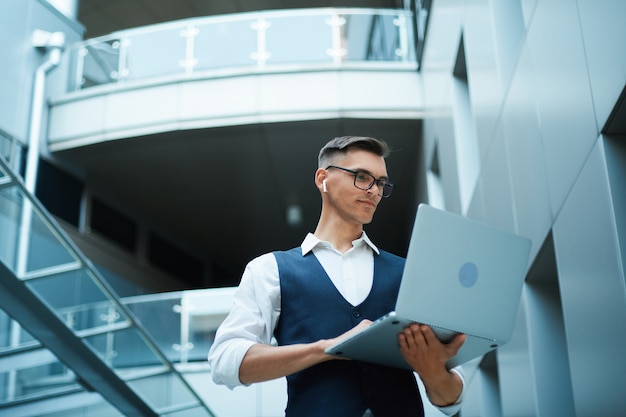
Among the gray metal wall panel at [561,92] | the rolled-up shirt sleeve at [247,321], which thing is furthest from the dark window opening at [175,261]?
the rolled-up shirt sleeve at [247,321]

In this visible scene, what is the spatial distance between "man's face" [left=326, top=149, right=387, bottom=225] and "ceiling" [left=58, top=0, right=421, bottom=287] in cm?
826

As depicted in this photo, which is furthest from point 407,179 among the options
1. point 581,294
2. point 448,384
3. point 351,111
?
point 448,384

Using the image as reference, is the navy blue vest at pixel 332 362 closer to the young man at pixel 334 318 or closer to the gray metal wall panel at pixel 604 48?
the young man at pixel 334 318

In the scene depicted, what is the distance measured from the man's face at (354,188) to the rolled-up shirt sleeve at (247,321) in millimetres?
300

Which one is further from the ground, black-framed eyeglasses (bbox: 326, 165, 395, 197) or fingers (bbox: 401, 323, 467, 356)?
black-framed eyeglasses (bbox: 326, 165, 395, 197)

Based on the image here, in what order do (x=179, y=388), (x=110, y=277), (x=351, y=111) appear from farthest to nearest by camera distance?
(x=110, y=277) → (x=351, y=111) → (x=179, y=388)

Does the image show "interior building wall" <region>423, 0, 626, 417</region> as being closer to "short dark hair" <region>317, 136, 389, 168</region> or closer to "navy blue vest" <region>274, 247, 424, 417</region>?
"short dark hair" <region>317, 136, 389, 168</region>

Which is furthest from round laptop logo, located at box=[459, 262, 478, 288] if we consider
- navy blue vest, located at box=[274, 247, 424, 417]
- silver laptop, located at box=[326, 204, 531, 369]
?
navy blue vest, located at box=[274, 247, 424, 417]

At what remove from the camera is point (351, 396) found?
2.36m

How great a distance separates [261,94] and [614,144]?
27.9 feet

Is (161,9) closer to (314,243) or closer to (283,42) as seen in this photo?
(283,42)

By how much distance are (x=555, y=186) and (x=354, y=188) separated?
6.50 feet

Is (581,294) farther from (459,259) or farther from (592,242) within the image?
(459,259)

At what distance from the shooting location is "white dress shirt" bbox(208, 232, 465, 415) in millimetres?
2416
